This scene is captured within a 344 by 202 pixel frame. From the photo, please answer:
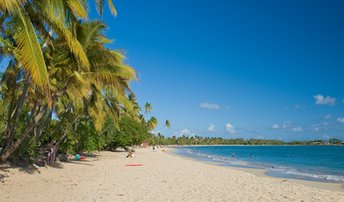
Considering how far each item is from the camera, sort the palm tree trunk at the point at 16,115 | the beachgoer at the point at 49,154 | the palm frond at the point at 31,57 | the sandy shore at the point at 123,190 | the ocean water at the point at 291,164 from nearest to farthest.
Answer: the palm frond at the point at 31,57 < the sandy shore at the point at 123,190 < the palm tree trunk at the point at 16,115 < the beachgoer at the point at 49,154 < the ocean water at the point at 291,164

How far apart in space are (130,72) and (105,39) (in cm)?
178

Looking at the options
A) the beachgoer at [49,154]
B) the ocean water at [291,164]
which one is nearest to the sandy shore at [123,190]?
the beachgoer at [49,154]

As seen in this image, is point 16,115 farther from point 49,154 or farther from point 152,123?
point 152,123

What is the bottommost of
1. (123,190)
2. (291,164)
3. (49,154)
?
(123,190)

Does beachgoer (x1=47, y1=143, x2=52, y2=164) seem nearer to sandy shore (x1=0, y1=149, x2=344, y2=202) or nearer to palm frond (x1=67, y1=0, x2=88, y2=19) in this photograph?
sandy shore (x1=0, y1=149, x2=344, y2=202)

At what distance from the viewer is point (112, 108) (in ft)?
74.8

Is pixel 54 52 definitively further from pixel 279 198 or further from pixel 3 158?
pixel 279 198

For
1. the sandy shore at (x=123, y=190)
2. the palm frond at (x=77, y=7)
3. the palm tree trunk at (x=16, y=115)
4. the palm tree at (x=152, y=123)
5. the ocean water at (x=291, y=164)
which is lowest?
the sandy shore at (x=123, y=190)

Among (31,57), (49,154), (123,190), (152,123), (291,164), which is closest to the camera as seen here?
(31,57)

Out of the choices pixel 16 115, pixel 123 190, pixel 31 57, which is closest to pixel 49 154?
pixel 16 115

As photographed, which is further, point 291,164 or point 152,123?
point 152,123

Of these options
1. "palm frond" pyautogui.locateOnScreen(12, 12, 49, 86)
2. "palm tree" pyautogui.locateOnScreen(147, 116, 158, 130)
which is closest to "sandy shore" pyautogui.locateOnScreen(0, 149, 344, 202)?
"palm frond" pyautogui.locateOnScreen(12, 12, 49, 86)

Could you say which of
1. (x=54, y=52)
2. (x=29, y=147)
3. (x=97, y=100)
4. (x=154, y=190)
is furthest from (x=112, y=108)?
(x=154, y=190)

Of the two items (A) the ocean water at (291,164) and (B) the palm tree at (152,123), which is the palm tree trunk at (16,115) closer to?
(A) the ocean water at (291,164)
